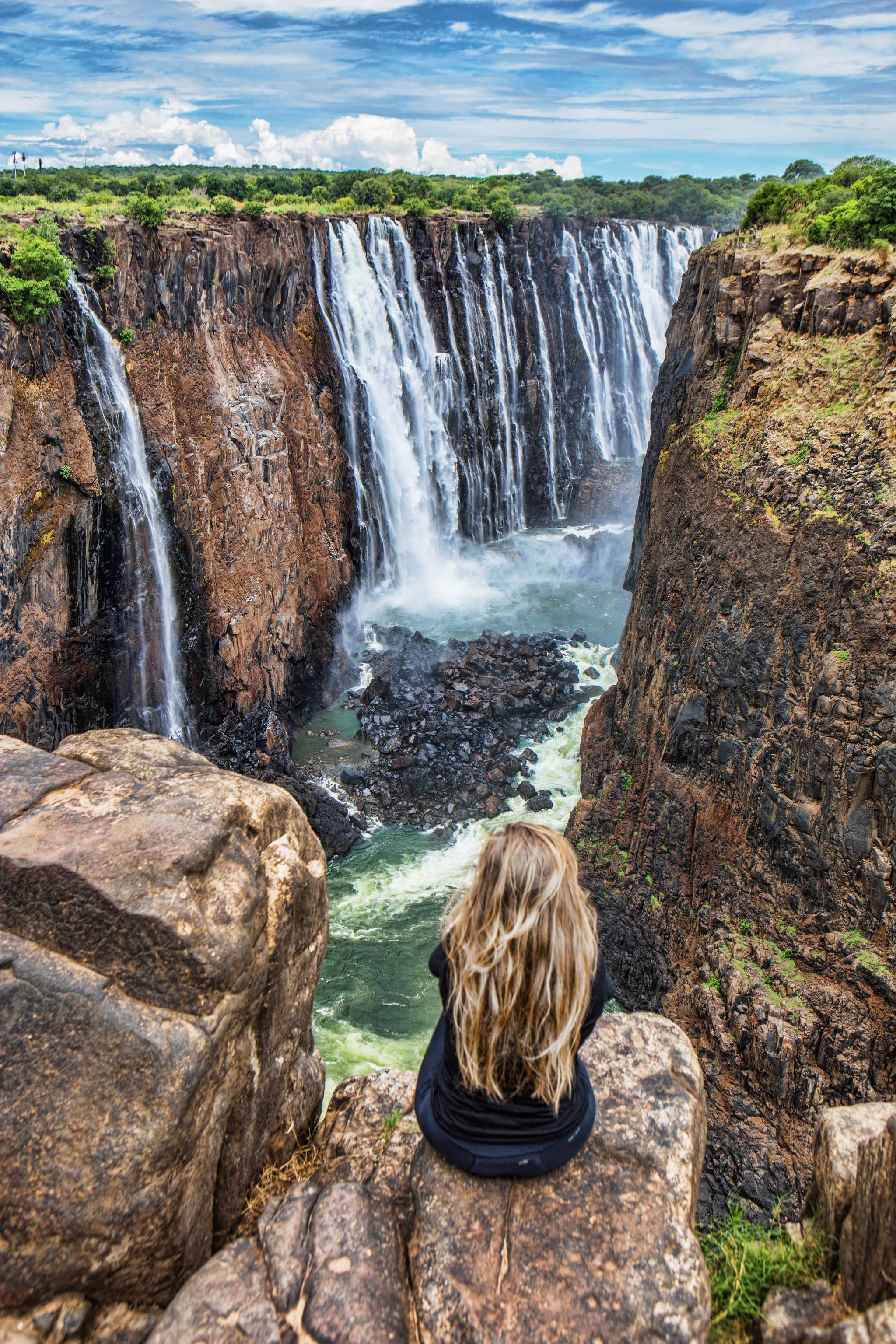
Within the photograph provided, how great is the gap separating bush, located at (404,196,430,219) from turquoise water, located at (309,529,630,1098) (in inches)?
536

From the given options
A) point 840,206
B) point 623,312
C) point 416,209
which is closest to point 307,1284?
point 840,206

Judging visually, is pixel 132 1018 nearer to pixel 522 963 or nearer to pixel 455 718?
pixel 522 963

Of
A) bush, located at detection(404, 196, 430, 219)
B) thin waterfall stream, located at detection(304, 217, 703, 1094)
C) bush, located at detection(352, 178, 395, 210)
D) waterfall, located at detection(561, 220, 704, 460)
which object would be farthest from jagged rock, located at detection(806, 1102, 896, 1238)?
waterfall, located at detection(561, 220, 704, 460)

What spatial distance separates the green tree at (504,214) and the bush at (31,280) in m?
21.9

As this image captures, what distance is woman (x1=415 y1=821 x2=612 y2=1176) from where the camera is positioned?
359 cm

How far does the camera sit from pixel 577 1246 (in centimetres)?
386

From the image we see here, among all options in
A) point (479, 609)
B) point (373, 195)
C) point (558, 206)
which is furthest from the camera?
point (558, 206)

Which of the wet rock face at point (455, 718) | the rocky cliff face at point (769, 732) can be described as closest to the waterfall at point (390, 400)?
the wet rock face at point (455, 718)

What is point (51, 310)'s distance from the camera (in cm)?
1788

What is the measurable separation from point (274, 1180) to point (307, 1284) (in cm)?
130

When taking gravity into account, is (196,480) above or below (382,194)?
below

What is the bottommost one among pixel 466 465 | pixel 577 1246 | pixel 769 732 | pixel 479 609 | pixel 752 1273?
pixel 479 609

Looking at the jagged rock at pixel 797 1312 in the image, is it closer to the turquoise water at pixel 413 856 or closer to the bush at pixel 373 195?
the turquoise water at pixel 413 856

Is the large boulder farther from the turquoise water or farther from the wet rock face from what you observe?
the wet rock face
